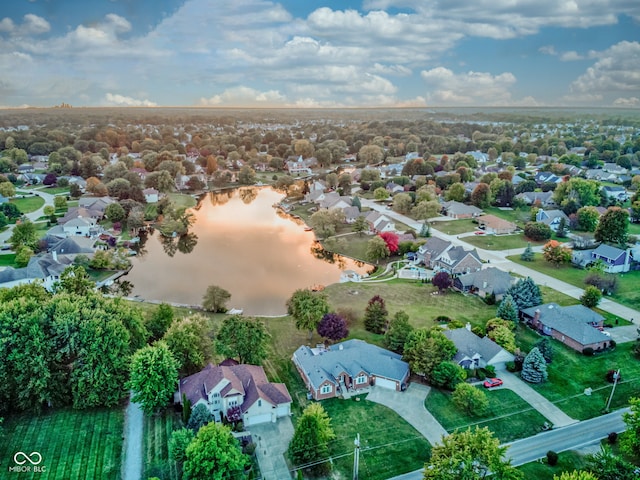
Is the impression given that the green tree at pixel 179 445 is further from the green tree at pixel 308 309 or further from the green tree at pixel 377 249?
the green tree at pixel 377 249

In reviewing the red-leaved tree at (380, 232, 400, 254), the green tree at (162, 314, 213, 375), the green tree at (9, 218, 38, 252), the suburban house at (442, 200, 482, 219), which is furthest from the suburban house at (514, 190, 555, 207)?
the green tree at (9, 218, 38, 252)

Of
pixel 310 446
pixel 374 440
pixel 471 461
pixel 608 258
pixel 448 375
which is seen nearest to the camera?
pixel 471 461

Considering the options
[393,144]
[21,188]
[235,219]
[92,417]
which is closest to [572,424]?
[92,417]

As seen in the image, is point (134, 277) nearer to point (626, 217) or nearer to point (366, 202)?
point (366, 202)

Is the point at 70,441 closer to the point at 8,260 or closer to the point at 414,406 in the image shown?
the point at 414,406

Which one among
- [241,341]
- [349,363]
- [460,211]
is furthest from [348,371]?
[460,211]

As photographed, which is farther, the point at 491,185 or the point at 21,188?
the point at 21,188
